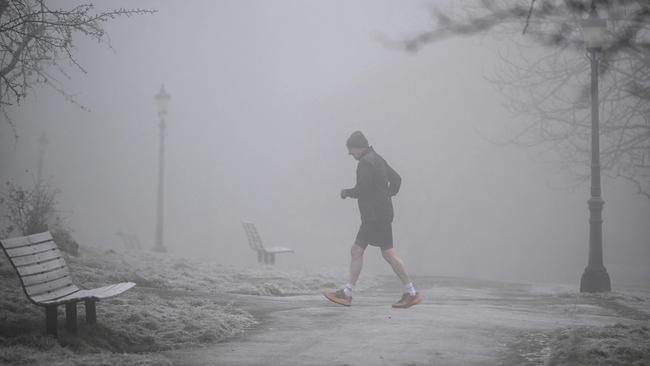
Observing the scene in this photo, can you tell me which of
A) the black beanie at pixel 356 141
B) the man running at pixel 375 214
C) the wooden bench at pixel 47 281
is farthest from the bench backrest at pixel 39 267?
the black beanie at pixel 356 141

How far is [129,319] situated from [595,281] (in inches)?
310

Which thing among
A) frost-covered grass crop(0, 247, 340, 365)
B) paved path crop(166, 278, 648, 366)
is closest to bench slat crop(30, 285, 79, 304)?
frost-covered grass crop(0, 247, 340, 365)

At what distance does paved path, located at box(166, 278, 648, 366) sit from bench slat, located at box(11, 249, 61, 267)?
1.34 metres

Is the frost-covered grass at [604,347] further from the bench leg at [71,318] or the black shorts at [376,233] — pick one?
the bench leg at [71,318]

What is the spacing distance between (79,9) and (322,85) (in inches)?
3475

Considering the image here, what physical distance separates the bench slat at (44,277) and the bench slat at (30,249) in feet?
0.64

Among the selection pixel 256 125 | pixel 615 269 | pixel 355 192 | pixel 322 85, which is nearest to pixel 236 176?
pixel 256 125

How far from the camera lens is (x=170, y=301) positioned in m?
8.18

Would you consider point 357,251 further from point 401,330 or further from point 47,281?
point 47,281

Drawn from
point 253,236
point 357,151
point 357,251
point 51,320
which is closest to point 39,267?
point 51,320

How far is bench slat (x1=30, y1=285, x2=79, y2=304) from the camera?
586cm

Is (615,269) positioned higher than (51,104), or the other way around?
(51,104)

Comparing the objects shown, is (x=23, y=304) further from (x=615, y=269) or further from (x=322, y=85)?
(x=322, y=85)

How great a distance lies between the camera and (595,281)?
11.9 m
